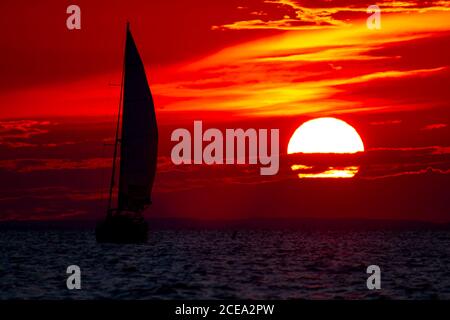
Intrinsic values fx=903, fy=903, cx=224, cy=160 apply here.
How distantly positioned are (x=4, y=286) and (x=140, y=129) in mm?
30860

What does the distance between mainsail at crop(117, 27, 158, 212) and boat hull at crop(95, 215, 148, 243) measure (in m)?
5.82

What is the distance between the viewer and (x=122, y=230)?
86.6 metres

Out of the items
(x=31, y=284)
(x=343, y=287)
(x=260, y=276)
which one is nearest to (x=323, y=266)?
(x=260, y=276)

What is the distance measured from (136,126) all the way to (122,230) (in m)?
11.9

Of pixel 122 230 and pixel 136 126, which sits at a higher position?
pixel 136 126

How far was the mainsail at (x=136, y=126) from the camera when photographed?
79.4 m

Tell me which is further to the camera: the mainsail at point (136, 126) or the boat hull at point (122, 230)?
the boat hull at point (122, 230)

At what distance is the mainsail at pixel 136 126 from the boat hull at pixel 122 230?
19.1 feet

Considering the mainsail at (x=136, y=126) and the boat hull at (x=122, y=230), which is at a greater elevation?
the mainsail at (x=136, y=126)

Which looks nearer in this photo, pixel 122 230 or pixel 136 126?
pixel 136 126

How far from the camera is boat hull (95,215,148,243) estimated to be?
86.5 metres
